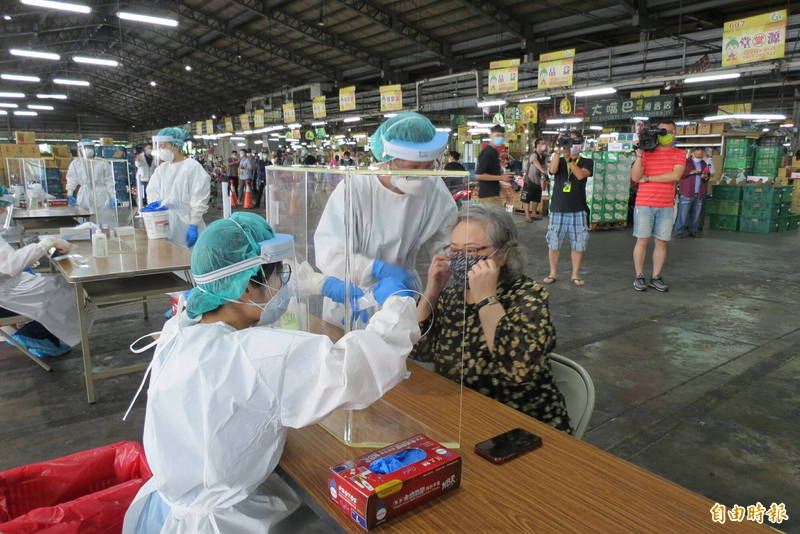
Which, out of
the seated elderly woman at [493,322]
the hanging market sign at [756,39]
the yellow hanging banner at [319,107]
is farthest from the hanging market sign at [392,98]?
the seated elderly woman at [493,322]

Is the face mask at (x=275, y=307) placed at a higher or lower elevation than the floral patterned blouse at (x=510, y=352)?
higher

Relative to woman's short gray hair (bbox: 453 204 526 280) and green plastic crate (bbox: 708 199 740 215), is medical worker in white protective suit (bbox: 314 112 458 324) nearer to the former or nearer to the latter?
woman's short gray hair (bbox: 453 204 526 280)

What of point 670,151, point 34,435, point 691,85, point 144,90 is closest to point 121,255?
point 34,435

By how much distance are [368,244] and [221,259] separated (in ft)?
1.05

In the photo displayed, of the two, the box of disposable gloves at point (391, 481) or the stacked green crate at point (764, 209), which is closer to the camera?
the box of disposable gloves at point (391, 481)

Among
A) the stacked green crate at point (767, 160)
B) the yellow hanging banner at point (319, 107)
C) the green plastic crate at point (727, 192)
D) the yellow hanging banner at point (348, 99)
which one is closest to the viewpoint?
the green plastic crate at point (727, 192)

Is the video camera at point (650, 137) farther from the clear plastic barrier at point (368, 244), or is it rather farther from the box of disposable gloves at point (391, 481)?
the box of disposable gloves at point (391, 481)

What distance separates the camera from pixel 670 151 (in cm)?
478

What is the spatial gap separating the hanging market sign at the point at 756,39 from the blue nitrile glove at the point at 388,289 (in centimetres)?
810

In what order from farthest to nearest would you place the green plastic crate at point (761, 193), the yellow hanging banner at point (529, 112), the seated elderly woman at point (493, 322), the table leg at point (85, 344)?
the yellow hanging banner at point (529, 112) < the green plastic crate at point (761, 193) < the table leg at point (85, 344) < the seated elderly woman at point (493, 322)

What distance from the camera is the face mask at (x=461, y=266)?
127 centimetres

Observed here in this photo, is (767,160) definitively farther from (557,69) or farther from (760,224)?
(557,69)

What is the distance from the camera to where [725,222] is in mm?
10039

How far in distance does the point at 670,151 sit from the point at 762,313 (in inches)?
65.4
